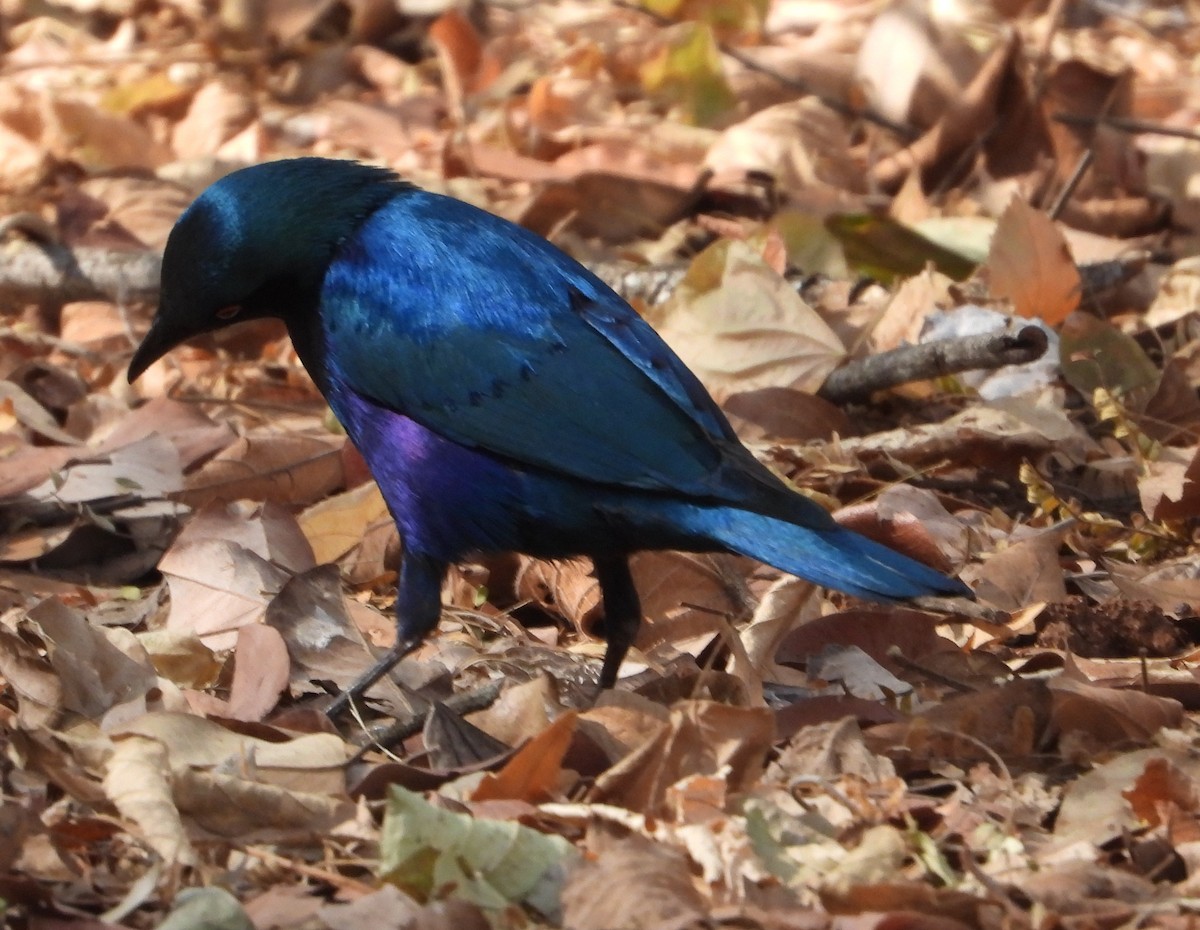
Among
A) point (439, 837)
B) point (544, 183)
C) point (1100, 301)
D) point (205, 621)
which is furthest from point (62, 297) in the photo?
point (439, 837)

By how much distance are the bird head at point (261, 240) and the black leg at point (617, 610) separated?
0.79m

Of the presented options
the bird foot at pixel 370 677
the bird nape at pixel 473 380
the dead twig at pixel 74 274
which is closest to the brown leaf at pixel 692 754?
the bird nape at pixel 473 380

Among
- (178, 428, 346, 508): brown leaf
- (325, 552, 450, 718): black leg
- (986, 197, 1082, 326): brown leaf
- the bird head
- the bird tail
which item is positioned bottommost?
(178, 428, 346, 508): brown leaf

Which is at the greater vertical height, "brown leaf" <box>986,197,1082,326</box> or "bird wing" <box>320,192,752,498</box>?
"bird wing" <box>320,192,752,498</box>

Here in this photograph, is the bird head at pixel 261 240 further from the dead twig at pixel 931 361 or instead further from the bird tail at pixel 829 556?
the dead twig at pixel 931 361

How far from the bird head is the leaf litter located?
1.74ft

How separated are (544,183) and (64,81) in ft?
8.35

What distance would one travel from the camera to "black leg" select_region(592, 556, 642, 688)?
3480 millimetres

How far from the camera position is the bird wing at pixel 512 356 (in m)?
3.24

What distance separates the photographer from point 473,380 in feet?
11.0

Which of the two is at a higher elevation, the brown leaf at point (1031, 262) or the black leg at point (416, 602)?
the brown leaf at point (1031, 262)

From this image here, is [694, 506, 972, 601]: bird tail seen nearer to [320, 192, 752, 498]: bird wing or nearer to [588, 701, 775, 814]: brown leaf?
[320, 192, 752, 498]: bird wing

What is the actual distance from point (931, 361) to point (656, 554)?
2.70ft

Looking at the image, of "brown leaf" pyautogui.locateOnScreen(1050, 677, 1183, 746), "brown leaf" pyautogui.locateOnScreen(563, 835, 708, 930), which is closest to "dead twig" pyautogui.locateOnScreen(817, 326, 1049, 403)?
"brown leaf" pyautogui.locateOnScreen(1050, 677, 1183, 746)
